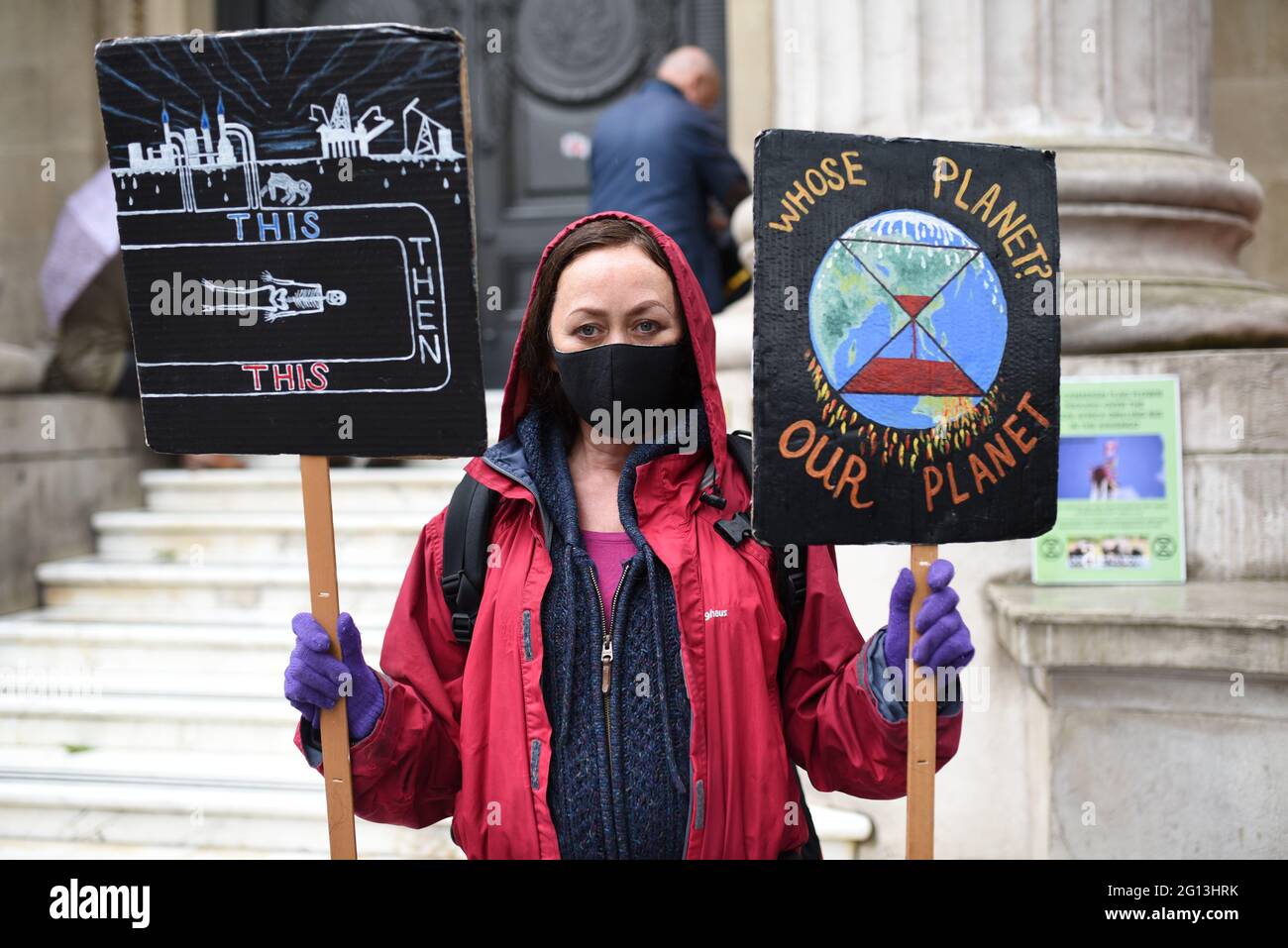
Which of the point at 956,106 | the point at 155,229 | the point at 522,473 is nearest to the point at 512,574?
the point at 522,473

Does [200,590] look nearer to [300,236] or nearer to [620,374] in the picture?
[300,236]

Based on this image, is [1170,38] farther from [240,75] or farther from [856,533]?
[240,75]

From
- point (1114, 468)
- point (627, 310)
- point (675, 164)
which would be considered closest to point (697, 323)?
point (627, 310)

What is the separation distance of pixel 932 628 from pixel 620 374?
0.65 meters

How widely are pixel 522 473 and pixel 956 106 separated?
2450mm

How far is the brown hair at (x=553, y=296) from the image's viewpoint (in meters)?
1.77

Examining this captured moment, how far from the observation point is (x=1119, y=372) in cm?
315

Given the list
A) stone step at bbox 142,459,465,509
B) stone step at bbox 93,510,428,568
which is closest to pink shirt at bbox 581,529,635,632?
stone step at bbox 93,510,428,568

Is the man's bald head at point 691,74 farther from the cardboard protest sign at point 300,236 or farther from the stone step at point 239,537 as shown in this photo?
the cardboard protest sign at point 300,236

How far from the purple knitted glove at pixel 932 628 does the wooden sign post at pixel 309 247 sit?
74 centimetres

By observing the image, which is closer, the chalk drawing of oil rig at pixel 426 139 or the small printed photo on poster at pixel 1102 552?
the chalk drawing of oil rig at pixel 426 139

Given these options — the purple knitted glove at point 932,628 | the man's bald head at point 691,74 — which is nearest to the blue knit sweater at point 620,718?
the purple knitted glove at point 932,628

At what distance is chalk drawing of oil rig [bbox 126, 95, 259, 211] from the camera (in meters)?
1.67
